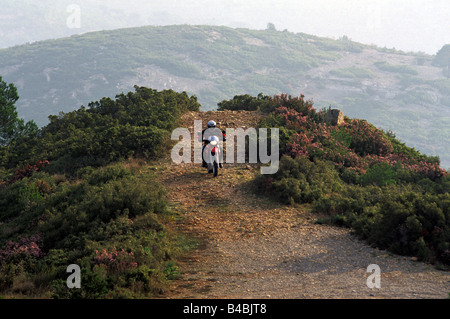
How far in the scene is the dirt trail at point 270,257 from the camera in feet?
24.4

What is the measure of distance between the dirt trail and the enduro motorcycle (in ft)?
2.19

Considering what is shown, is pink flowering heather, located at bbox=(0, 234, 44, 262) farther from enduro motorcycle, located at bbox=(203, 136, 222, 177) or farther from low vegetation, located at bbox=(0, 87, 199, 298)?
enduro motorcycle, located at bbox=(203, 136, 222, 177)

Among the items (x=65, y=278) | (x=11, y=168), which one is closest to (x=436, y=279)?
(x=65, y=278)

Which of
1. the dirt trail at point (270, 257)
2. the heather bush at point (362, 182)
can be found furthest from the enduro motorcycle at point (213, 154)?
the heather bush at point (362, 182)

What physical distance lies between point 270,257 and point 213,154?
6.19 m

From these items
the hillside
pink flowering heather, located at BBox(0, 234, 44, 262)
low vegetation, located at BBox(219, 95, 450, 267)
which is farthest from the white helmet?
pink flowering heather, located at BBox(0, 234, 44, 262)

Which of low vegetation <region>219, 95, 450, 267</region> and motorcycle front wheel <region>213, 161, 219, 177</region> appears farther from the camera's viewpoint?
motorcycle front wheel <region>213, 161, 219, 177</region>

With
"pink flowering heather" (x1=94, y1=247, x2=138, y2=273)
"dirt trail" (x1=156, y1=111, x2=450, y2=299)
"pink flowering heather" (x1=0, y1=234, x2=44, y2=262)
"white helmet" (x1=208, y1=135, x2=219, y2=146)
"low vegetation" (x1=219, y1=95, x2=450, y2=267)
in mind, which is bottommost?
"pink flowering heather" (x1=0, y1=234, x2=44, y2=262)

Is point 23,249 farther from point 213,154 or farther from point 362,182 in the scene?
point 362,182

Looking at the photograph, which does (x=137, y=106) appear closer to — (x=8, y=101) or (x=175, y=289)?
(x=8, y=101)

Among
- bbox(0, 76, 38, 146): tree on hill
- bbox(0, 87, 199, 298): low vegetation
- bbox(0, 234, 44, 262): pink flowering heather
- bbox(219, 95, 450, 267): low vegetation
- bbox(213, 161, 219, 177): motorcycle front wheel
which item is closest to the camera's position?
bbox(0, 87, 199, 298): low vegetation

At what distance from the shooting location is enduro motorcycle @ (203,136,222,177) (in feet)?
49.1

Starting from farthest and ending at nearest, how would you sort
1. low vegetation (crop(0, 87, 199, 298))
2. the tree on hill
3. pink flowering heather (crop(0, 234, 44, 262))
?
1. the tree on hill
2. pink flowering heather (crop(0, 234, 44, 262))
3. low vegetation (crop(0, 87, 199, 298))

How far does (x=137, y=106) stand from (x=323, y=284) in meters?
20.2
